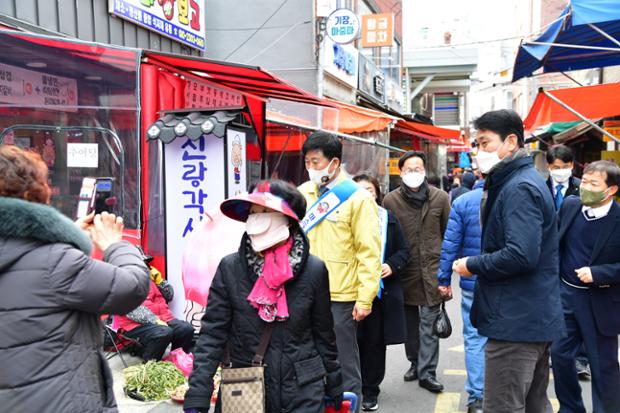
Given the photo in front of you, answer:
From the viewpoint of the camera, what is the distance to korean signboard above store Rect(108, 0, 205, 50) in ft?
28.3

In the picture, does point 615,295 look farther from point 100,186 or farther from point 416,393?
point 100,186

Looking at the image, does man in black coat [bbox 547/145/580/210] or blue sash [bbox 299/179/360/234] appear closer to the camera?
blue sash [bbox 299/179/360/234]

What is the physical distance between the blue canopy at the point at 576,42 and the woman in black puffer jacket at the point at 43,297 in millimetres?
5026

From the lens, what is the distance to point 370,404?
196 inches

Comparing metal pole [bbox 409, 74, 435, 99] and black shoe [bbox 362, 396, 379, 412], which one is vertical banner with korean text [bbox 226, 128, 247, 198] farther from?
metal pole [bbox 409, 74, 435, 99]

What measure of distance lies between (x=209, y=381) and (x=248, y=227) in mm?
715

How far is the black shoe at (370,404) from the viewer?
16.3ft

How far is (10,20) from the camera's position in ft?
21.3

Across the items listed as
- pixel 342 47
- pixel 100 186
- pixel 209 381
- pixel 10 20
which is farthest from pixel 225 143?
pixel 342 47

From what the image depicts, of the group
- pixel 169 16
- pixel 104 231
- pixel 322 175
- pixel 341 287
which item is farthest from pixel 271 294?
pixel 169 16

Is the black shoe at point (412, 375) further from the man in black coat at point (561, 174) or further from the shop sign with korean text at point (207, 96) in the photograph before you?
the shop sign with korean text at point (207, 96)

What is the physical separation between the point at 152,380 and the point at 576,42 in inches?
243

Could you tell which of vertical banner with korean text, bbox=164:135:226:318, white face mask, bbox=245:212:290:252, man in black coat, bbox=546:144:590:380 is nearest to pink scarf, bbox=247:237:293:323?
white face mask, bbox=245:212:290:252

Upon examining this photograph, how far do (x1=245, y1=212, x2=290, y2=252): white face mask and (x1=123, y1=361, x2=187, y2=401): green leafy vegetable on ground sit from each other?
106 inches
